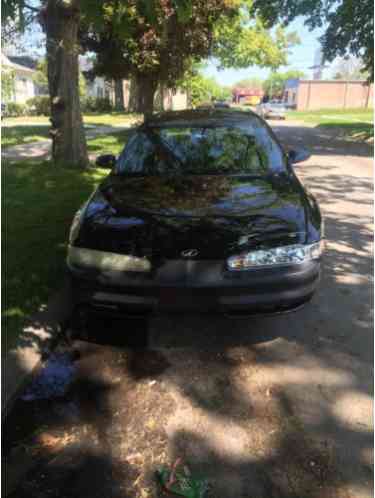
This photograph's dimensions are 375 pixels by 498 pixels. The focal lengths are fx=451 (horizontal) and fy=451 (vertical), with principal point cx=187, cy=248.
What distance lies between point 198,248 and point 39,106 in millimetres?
33011

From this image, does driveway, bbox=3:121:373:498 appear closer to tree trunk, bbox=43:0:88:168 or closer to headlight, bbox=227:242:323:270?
headlight, bbox=227:242:323:270

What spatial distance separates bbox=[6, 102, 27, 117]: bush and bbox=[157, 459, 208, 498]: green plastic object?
30286 millimetres

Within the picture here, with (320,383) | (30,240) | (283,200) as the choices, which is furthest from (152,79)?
(320,383)

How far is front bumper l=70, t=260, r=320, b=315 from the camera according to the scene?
2955mm

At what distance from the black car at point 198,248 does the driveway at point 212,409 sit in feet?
1.48

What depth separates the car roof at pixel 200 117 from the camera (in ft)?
16.0

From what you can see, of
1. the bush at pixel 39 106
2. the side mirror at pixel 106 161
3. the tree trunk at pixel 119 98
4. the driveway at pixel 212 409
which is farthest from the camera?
the tree trunk at pixel 119 98

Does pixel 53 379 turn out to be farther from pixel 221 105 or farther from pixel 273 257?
pixel 221 105

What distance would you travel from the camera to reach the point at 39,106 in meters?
32.5

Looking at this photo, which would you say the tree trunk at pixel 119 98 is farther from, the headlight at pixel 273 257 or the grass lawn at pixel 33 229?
the headlight at pixel 273 257

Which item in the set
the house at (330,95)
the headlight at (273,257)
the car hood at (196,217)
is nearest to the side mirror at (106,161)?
the car hood at (196,217)

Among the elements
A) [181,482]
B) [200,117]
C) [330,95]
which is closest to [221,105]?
[200,117]

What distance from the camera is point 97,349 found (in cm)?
343

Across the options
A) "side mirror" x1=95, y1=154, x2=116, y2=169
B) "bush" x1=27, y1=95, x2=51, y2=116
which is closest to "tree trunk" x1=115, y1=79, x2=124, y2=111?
"bush" x1=27, y1=95, x2=51, y2=116
